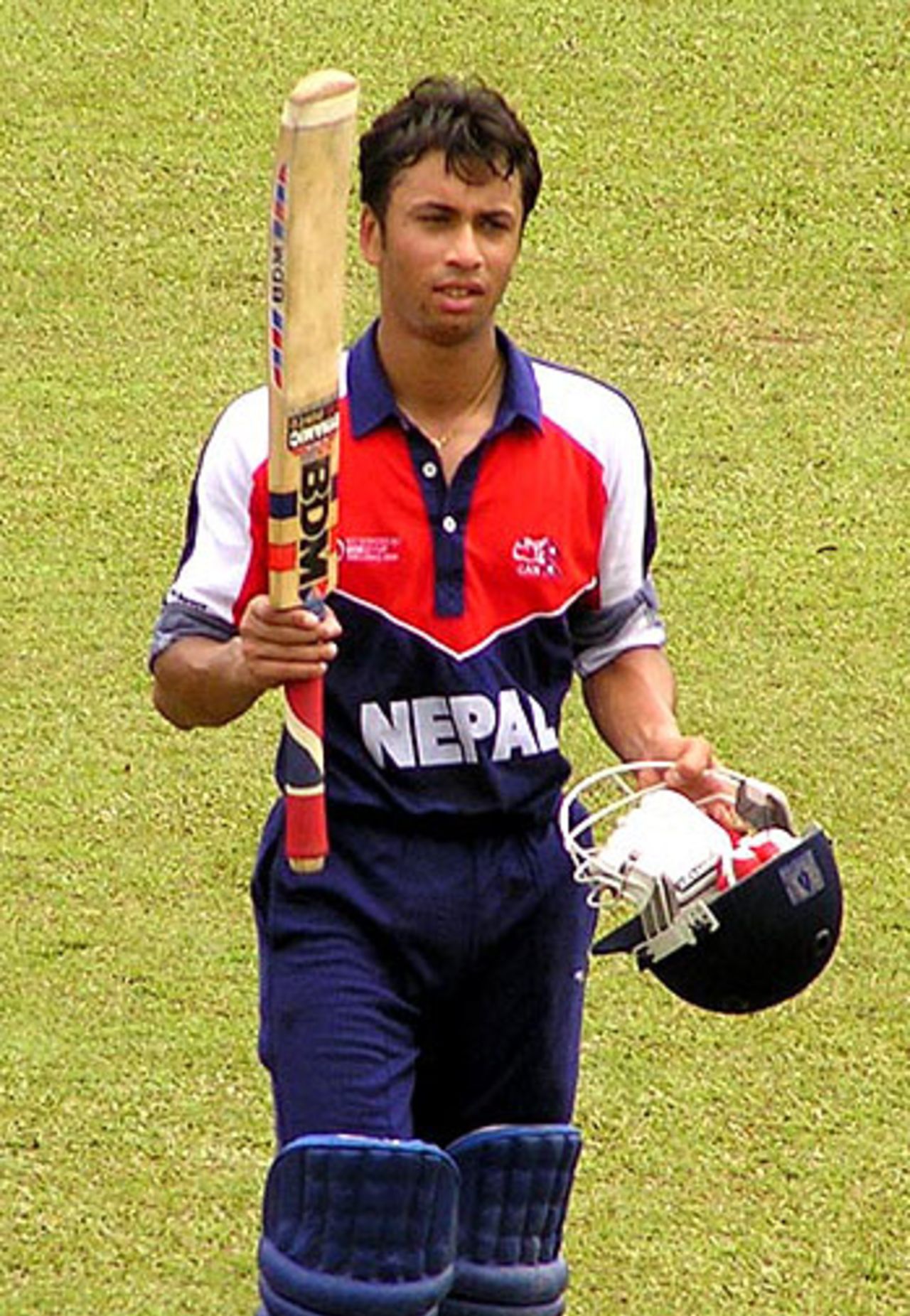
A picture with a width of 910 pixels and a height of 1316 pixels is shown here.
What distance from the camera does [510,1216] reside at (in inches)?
199

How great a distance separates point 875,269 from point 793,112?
1084 mm

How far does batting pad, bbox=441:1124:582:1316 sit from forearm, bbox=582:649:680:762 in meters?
0.60

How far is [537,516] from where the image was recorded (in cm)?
498

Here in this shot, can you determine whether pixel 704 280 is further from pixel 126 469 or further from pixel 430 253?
pixel 430 253

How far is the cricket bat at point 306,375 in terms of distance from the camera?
444cm

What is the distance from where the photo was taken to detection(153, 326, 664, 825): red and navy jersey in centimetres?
489

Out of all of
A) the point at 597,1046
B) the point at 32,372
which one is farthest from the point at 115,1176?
the point at 32,372

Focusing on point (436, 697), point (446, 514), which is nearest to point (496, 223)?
point (446, 514)

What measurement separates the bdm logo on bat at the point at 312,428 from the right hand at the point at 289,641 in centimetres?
22

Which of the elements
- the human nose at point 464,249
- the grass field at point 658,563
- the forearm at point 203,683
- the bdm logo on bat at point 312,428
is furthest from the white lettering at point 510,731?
the grass field at point 658,563

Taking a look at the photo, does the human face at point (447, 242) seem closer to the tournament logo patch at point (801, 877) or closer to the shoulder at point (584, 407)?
the shoulder at point (584, 407)

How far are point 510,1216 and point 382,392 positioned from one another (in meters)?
1.27

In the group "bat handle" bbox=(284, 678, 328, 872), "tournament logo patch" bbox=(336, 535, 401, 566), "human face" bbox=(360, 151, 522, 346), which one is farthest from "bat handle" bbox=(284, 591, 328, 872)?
"human face" bbox=(360, 151, 522, 346)

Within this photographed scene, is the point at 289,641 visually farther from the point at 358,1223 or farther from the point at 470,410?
the point at 358,1223
